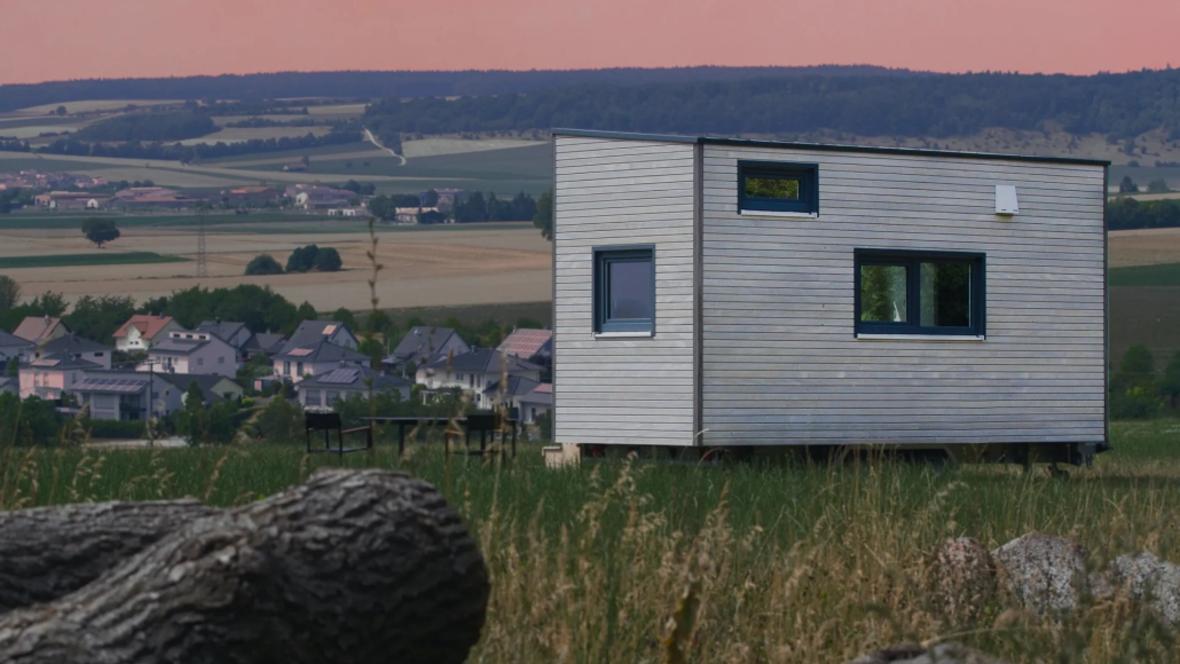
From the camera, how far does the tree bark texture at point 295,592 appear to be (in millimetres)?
3967

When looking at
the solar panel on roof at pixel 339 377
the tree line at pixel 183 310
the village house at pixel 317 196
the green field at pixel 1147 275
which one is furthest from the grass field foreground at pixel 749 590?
the village house at pixel 317 196

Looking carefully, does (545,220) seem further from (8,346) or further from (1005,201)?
(1005,201)

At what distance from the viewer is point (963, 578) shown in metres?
6.85

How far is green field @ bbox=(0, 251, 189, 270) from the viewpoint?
122938 mm

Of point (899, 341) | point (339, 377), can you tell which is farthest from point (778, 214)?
point (339, 377)

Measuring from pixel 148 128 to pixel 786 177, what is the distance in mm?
185508

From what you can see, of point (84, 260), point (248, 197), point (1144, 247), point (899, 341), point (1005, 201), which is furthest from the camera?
point (248, 197)

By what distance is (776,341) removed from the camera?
2083cm

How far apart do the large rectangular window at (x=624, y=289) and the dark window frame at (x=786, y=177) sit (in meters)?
1.69

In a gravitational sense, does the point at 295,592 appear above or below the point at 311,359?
above

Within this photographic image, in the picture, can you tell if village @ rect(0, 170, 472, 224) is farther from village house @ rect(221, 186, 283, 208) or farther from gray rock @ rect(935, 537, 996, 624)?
gray rock @ rect(935, 537, 996, 624)

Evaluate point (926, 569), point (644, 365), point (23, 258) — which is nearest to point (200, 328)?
point (23, 258)

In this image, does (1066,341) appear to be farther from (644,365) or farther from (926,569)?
(926,569)

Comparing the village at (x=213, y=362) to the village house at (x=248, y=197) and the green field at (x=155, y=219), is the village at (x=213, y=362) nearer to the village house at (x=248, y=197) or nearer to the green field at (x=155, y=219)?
the green field at (x=155, y=219)
